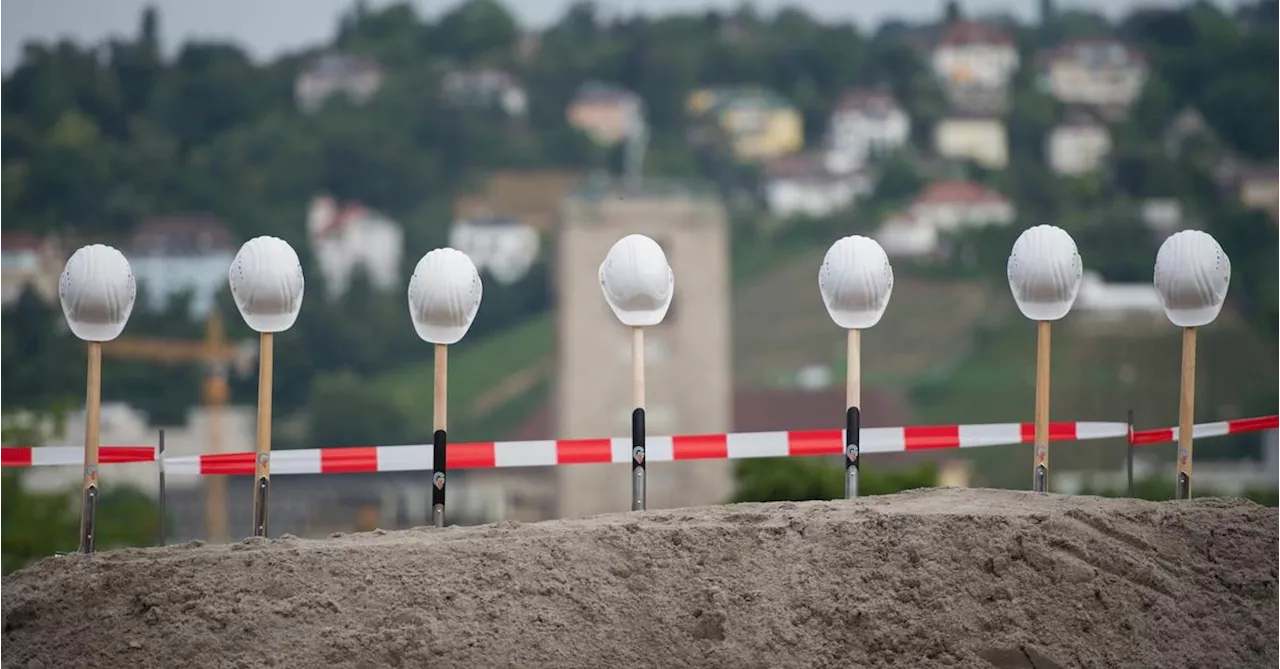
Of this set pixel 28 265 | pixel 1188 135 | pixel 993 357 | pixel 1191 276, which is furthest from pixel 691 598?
pixel 1188 135

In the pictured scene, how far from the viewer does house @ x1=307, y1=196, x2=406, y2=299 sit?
17662 centimetres

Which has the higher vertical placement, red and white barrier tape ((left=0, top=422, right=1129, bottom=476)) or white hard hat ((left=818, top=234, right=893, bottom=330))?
white hard hat ((left=818, top=234, right=893, bottom=330))

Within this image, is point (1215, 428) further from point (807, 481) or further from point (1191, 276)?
point (807, 481)

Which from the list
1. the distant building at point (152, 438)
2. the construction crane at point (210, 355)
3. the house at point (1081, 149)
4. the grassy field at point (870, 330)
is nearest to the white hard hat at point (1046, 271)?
the distant building at point (152, 438)

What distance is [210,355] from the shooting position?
5925 inches

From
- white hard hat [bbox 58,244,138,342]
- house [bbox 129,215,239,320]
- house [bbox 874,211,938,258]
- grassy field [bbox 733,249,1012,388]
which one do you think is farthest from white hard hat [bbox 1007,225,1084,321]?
house [bbox 874,211,938,258]

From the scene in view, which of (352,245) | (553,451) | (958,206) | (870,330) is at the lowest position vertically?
(553,451)

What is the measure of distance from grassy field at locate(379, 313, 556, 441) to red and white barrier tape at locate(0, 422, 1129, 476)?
133996mm

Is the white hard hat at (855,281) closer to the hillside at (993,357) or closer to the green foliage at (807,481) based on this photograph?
the green foliage at (807,481)

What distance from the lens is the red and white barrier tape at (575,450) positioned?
41.7 ft

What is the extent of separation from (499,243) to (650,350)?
54209mm

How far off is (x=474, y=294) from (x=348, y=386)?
141446 mm

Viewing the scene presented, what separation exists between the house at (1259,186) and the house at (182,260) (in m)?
78.7

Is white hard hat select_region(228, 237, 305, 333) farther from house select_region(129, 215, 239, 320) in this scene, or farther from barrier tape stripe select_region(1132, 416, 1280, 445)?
house select_region(129, 215, 239, 320)
